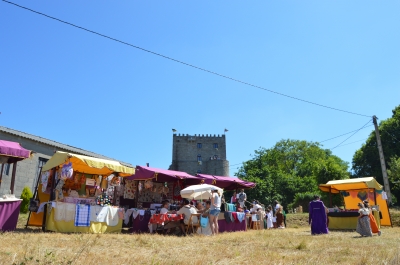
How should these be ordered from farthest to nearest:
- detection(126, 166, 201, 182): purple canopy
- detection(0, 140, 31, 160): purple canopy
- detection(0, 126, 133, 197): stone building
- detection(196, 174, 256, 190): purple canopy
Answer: detection(0, 126, 133, 197): stone building → detection(196, 174, 256, 190): purple canopy → detection(126, 166, 201, 182): purple canopy → detection(0, 140, 31, 160): purple canopy

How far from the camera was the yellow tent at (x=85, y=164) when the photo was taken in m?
9.59

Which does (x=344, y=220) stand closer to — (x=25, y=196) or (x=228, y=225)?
(x=228, y=225)

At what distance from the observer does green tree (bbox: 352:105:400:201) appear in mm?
29578

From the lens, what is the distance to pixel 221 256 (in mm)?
5340

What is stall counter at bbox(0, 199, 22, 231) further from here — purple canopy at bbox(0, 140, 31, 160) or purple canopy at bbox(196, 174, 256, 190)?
purple canopy at bbox(196, 174, 256, 190)

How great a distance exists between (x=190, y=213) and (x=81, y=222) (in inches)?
120

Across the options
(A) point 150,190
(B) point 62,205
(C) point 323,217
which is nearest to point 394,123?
(C) point 323,217

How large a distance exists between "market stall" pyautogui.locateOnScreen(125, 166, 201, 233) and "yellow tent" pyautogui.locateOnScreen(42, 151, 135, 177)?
1.08 meters

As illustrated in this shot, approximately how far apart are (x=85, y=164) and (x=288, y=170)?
43.9 m

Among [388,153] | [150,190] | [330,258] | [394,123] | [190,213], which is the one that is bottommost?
Result: [330,258]

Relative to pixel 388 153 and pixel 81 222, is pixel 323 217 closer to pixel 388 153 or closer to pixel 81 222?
pixel 81 222

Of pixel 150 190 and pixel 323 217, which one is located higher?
pixel 150 190

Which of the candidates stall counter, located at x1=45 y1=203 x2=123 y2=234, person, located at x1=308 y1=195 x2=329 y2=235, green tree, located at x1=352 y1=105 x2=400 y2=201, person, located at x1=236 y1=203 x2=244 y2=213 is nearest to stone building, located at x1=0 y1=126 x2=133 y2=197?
stall counter, located at x1=45 y1=203 x2=123 y2=234

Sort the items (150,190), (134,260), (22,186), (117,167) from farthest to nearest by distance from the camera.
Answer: (22,186) → (150,190) → (117,167) → (134,260)
